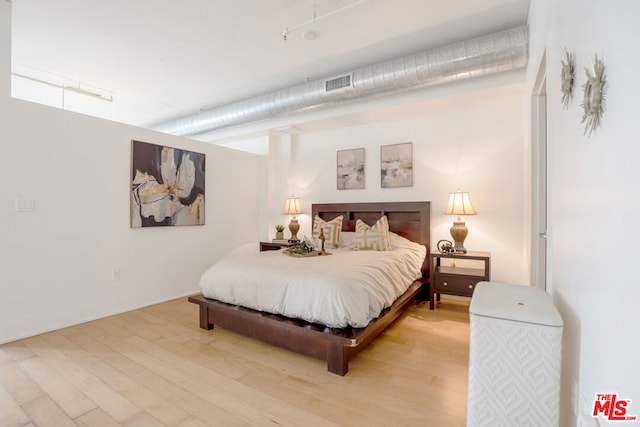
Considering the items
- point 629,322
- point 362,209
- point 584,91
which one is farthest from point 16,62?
point 629,322

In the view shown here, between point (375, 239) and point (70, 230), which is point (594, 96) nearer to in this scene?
point (375, 239)

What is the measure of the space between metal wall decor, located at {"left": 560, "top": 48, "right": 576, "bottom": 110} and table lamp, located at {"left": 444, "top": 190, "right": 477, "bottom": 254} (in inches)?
87.3

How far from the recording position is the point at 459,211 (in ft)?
11.8

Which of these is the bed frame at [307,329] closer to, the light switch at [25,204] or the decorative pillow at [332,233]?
the decorative pillow at [332,233]

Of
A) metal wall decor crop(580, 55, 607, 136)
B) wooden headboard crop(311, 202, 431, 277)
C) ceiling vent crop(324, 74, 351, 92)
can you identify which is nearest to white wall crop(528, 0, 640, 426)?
metal wall decor crop(580, 55, 607, 136)

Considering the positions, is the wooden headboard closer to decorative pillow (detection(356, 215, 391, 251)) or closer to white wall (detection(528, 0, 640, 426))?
decorative pillow (detection(356, 215, 391, 251))

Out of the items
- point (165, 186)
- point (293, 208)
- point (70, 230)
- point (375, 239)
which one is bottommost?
point (375, 239)

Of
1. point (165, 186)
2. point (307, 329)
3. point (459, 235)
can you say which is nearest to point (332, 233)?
point (459, 235)

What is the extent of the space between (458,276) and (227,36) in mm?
3602

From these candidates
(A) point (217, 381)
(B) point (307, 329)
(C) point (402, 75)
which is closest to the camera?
(A) point (217, 381)

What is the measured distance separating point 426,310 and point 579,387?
2.38 m

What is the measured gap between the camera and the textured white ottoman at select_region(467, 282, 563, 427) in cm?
126

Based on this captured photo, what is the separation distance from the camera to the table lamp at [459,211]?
3.56 m

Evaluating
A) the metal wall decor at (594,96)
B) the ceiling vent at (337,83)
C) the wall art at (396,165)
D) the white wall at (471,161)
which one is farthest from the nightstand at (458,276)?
the metal wall decor at (594,96)
